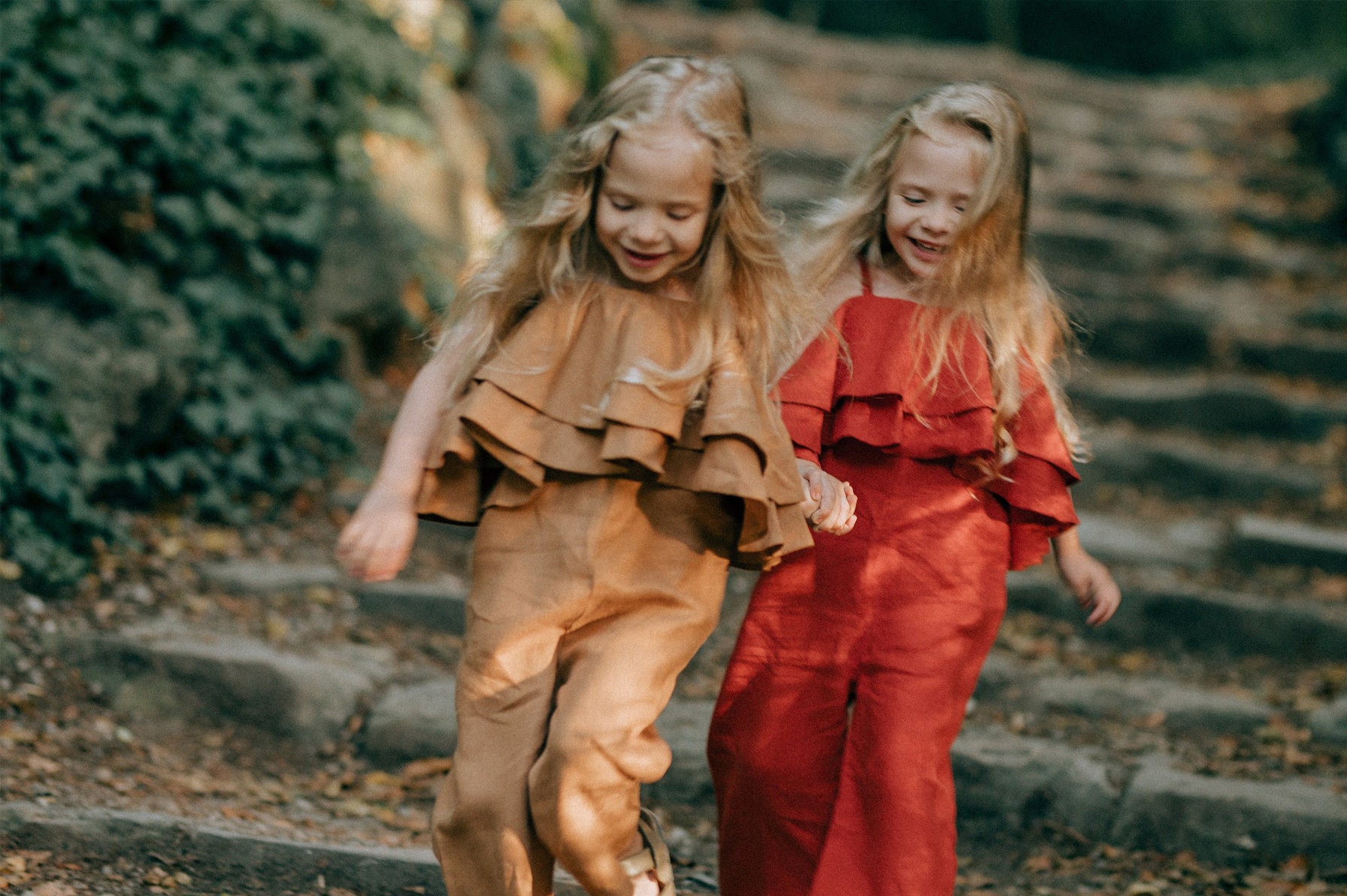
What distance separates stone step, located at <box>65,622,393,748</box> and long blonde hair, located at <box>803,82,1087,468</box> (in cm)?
157

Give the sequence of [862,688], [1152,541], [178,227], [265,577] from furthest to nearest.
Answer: [1152,541], [178,227], [265,577], [862,688]

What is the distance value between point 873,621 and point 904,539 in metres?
0.15

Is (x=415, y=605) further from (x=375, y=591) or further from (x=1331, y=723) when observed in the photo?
(x=1331, y=723)

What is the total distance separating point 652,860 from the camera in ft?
6.57

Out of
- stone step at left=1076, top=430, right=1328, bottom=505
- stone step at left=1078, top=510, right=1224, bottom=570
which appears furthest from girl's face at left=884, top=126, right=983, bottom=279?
stone step at left=1076, top=430, right=1328, bottom=505

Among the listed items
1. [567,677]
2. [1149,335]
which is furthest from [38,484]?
[1149,335]

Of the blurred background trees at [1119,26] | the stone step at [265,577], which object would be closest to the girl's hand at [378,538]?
the stone step at [265,577]

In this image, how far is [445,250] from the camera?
4.75 m

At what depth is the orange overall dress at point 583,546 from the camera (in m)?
1.88

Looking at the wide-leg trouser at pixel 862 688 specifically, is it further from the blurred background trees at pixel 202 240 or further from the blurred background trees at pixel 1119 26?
the blurred background trees at pixel 1119 26

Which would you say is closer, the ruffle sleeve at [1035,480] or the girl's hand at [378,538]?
the girl's hand at [378,538]

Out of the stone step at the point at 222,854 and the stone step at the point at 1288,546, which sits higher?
the stone step at the point at 1288,546

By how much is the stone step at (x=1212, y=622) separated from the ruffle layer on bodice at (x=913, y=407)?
61.3 inches

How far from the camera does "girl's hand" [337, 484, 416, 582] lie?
6.02 feet
